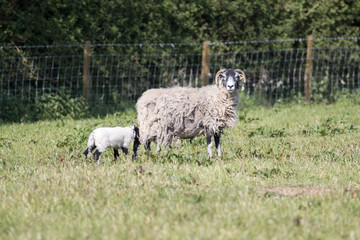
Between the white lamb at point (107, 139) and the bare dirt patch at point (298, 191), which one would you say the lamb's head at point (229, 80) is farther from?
the bare dirt patch at point (298, 191)

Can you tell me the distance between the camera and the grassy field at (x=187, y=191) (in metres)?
4.43

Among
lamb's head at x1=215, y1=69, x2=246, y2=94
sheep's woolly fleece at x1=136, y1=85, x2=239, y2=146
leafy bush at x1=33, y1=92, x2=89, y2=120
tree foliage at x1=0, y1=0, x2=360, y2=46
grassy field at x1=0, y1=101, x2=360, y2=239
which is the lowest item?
leafy bush at x1=33, y1=92, x2=89, y2=120

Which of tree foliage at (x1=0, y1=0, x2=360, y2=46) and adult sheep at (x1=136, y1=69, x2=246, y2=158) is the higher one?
tree foliage at (x1=0, y1=0, x2=360, y2=46)

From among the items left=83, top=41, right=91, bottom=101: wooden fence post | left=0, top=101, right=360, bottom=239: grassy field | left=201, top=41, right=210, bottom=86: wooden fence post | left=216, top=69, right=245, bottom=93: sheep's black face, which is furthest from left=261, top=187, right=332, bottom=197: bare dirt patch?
left=201, top=41, right=210, bottom=86: wooden fence post

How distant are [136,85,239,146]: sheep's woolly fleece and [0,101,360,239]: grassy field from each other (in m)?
0.40

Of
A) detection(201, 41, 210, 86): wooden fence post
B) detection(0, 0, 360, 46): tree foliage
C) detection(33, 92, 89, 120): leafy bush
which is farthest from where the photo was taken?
detection(201, 41, 210, 86): wooden fence post

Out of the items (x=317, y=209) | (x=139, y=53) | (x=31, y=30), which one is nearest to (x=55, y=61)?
(x=31, y=30)

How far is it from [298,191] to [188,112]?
2.76 m

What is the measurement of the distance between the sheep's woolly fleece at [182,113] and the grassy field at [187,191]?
396 millimetres

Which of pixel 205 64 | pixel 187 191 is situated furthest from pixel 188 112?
pixel 205 64

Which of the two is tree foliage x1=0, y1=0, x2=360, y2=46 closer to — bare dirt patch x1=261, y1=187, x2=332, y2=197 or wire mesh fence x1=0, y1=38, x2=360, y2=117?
wire mesh fence x1=0, y1=38, x2=360, y2=117

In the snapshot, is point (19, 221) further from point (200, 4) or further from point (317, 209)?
point (200, 4)

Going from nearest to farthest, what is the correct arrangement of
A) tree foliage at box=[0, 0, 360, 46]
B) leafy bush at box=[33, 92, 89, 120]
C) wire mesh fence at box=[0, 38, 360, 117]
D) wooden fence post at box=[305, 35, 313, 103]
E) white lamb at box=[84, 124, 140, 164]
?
white lamb at box=[84, 124, 140, 164] < leafy bush at box=[33, 92, 89, 120] < tree foliage at box=[0, 0, 360, 46] < wire mesh fence at box=[0, 38, 360, 117] < wooden fence post at box=[305, 35, 313, 103]

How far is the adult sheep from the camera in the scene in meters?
8.15
